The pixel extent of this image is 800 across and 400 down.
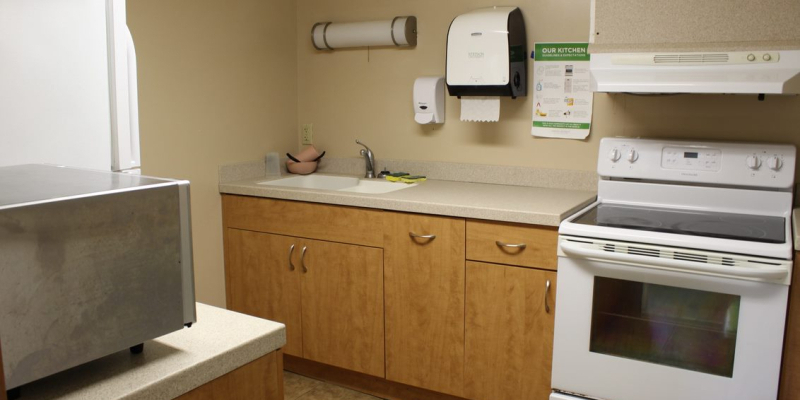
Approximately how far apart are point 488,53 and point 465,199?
67 centimetres

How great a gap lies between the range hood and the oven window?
69cm

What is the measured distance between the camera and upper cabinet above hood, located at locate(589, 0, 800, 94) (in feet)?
6.96

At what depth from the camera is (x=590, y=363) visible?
2.31 m

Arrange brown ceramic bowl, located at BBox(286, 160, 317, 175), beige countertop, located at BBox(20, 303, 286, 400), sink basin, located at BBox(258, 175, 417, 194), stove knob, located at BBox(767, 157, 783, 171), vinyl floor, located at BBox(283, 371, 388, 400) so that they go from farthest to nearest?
1. brown ceramic bowl, located at BBox(286, 160, 317, 175)
2. sink basin, located at BBox(258, 175, 417, 194)
3. vinyl floor, located at BBox(283, 371, 388, 400)
4. stove knob, located at BBox(767, 157, 783, 171)
5. beige countertop, located at BBox(20, 303, 286, 400)

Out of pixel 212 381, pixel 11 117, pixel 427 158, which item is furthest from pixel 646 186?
pixel 11 117

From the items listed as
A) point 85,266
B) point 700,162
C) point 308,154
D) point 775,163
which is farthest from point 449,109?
point 85,266

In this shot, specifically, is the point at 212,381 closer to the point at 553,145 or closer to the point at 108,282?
the point at 108,282

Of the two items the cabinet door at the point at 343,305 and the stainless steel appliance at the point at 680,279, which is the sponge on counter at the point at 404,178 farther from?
the stainless steel appliance at the point at 680,279

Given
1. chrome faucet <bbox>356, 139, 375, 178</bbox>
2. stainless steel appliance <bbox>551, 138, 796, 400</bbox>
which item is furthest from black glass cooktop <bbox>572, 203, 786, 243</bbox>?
chrome faucet <bbox>356, 139, 375, 178</bbox>

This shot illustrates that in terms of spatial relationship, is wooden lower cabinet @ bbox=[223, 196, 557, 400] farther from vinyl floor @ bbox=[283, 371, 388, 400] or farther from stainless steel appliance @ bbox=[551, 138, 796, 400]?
stainless steel appliance @ bbox=[551, 138, 796, 400]

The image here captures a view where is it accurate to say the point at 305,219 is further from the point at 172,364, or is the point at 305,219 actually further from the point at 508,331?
the point at 172,364

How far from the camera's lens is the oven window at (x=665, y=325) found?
6.92 ft

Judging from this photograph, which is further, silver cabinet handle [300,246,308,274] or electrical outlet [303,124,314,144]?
electrical outlet [303,124,314,144]

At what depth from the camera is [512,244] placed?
249 cm
